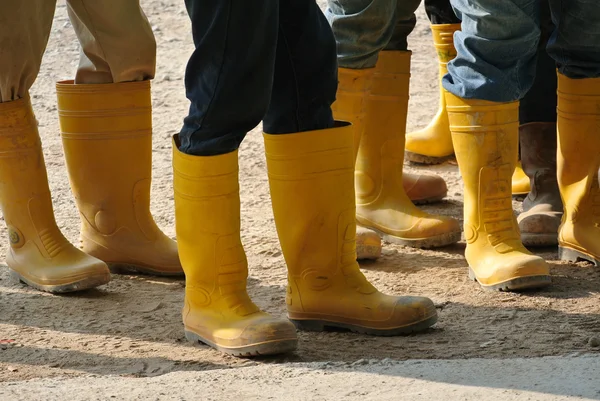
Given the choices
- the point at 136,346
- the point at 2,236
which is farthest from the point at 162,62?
the point at 136,346

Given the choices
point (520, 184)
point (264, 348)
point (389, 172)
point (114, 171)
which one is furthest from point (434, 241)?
point (264, 348)

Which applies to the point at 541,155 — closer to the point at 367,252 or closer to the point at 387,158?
the point at 387,158

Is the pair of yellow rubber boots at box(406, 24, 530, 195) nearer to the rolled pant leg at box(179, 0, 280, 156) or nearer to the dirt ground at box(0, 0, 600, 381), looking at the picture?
the dirt ground at box(0, 0, 600, 381)

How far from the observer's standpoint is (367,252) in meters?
2.99

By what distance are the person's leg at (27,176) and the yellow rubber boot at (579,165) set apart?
1.31 metres

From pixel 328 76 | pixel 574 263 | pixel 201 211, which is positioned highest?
pixel 328 76

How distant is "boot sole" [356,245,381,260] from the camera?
9.75 feet

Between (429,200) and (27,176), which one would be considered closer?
(27,176)

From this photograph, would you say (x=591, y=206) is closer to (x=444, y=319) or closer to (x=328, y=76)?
(x=444, y=319)

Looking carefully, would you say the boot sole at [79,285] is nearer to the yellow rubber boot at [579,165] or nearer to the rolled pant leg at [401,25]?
the rolled pant leg at [401,25]

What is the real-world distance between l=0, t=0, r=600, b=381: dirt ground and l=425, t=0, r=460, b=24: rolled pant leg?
0.63 meters

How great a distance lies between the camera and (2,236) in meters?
3.28

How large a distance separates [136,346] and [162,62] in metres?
3.43

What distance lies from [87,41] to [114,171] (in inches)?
14.5
